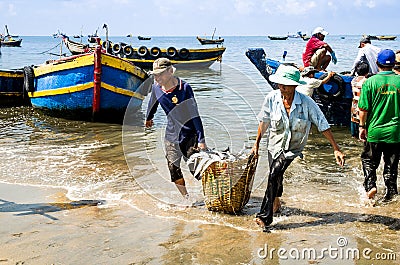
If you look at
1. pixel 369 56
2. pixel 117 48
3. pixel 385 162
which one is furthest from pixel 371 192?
pixel 117 48

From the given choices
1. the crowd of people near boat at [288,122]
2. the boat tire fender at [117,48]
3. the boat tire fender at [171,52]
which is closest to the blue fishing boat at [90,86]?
the crowd of people near boat at [288,122]

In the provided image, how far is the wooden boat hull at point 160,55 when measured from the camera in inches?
1088

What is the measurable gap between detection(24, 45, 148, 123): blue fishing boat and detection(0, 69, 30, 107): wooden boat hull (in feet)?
7.89

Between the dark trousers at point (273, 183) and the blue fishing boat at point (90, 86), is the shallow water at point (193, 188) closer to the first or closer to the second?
the dark trousers at point (273, 183)

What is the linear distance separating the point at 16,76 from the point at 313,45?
920cm

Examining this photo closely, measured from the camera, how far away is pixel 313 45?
→ 413 inches

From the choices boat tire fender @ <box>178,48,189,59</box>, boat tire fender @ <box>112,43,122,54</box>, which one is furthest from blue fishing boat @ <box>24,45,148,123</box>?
boat tire fender @ <box>178,48,189,59</box>

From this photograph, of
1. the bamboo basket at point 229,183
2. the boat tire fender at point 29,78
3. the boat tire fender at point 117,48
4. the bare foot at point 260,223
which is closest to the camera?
the bare foot at point 260,223

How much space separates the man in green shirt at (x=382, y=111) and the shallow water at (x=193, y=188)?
27.0 inches

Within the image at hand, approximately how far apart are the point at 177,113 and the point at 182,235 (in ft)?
4.59

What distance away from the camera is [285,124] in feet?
15.4

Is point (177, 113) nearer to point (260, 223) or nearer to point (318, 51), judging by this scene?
point (260, 223)

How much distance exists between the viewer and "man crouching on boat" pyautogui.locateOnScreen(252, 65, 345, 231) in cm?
459

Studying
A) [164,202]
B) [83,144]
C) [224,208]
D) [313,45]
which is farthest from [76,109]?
[224,208]
